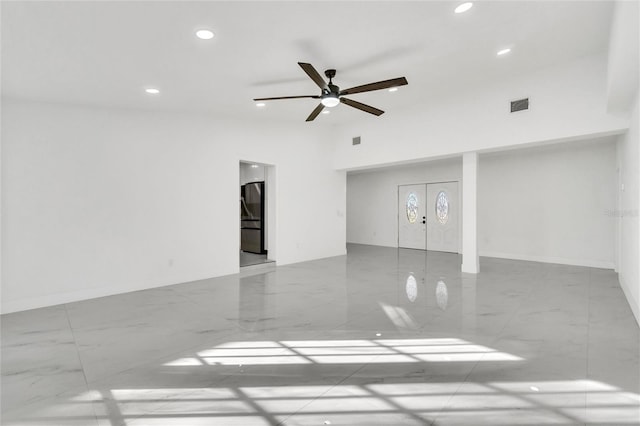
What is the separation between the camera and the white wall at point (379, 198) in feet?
32.8

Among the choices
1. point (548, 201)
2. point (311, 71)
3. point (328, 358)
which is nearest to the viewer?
point (328, 358)

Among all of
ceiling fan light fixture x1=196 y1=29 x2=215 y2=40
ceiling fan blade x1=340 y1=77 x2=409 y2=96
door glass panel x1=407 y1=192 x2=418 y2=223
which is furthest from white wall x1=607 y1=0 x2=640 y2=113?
door glass panel x1=407 y1=192 x2=418 y2=223

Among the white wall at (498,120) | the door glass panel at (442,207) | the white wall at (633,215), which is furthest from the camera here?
the door glass panel at (442,207)

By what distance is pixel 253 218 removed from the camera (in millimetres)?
9266

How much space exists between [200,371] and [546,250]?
26.6ft

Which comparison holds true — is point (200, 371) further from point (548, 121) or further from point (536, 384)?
point (548, 121)

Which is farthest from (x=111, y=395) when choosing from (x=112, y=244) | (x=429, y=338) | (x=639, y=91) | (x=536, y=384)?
(x=639, y=91)

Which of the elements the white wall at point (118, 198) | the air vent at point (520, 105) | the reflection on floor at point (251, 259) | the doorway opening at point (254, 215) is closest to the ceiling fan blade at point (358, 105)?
the air vent at point (520, 105)

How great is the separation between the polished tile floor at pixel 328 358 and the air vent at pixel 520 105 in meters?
3.02

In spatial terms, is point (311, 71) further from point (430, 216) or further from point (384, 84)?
point (430, 216)

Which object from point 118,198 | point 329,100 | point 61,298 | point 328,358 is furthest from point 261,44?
point 61,298

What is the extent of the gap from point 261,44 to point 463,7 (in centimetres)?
213

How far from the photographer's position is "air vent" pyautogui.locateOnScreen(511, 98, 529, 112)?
5574mm

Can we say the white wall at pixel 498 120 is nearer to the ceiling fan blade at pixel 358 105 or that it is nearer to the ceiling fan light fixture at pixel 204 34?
the ceiling fan blade at pixel 358 105
